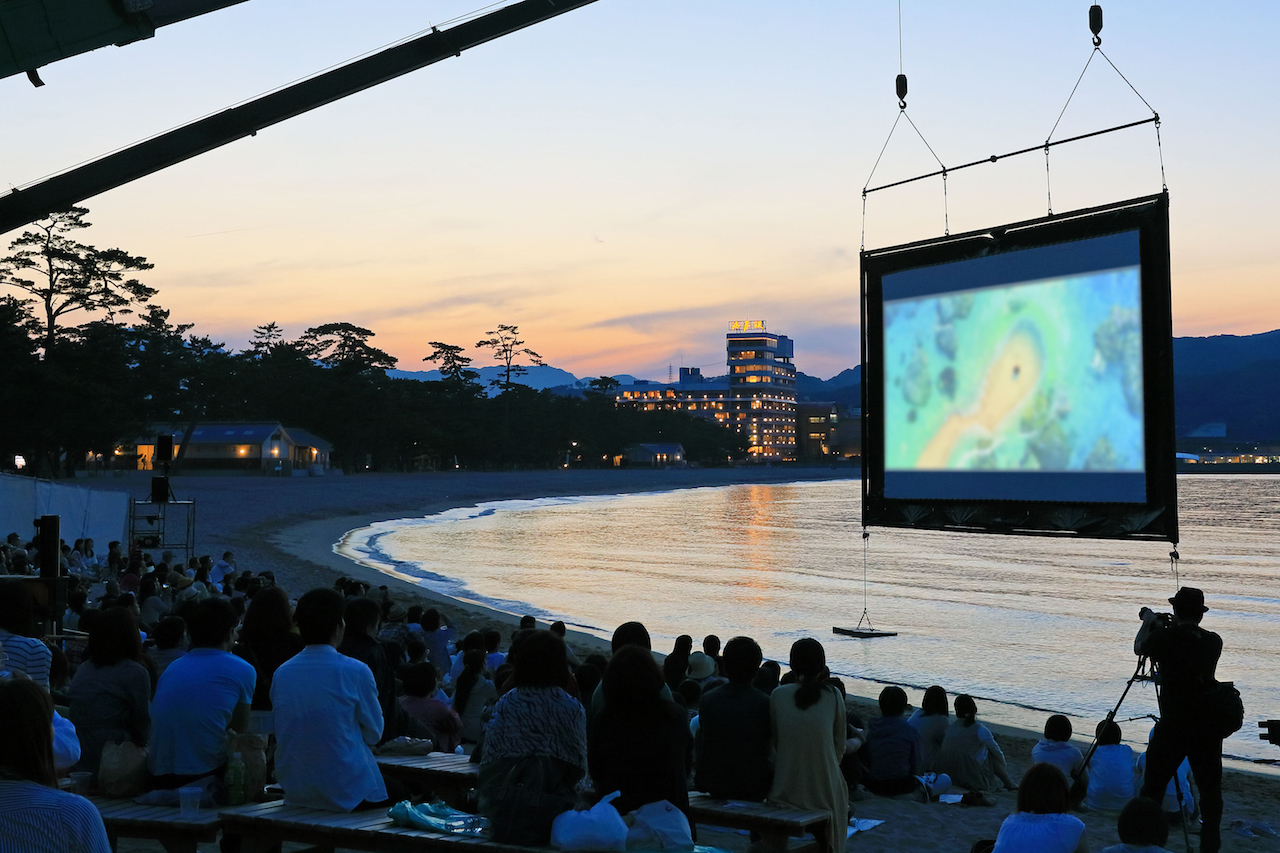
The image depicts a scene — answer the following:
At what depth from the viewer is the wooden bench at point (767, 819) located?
177 inches

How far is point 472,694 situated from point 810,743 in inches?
108

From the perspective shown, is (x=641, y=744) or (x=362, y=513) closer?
(x=641, y=744)

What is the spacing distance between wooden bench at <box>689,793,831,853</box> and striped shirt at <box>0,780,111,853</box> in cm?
→ 305

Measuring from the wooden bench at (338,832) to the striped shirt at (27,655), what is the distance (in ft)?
4.05

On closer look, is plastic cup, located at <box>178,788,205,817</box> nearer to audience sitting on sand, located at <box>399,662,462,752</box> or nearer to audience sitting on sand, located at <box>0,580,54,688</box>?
audience sitting on sand, located at <box>0,580,54,688</box>

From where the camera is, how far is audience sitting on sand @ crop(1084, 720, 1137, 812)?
7.24 meters

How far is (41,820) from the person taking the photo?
5.98 feet

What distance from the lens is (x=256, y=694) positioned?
5.09 m

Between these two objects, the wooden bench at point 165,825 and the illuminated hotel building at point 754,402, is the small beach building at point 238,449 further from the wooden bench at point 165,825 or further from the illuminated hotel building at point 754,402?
the illuminated hotel building at point 754,402

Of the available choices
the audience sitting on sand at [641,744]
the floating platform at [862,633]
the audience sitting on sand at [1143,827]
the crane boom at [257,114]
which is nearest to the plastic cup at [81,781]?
the audience sitting on sand at [641,744]

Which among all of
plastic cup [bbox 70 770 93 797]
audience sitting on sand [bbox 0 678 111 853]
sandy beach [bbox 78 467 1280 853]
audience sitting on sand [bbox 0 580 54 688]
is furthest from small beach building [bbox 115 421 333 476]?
audience sitting on sand [bbox 0 678 111 853]

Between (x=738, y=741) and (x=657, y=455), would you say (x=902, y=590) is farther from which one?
(x=657, y=455)

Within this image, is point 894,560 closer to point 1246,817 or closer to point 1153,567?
point 1153,567

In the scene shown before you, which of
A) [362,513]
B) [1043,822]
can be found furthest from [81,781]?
[362,513]
